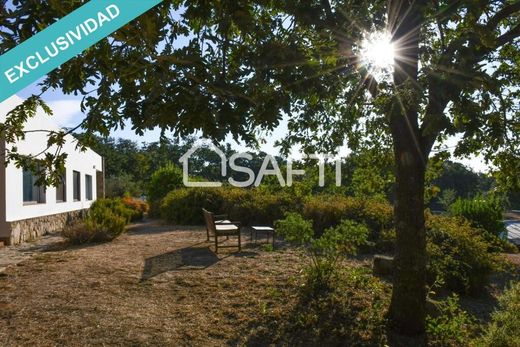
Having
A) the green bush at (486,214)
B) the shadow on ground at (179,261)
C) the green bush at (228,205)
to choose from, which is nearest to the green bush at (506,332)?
the shadow on ground at (179,261)

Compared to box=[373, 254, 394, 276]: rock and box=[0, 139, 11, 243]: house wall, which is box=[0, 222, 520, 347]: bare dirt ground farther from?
box=[0, 139, 11, 243]: house wall

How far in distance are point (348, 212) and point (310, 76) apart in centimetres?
882

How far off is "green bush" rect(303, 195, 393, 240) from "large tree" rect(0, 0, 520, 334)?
550cm

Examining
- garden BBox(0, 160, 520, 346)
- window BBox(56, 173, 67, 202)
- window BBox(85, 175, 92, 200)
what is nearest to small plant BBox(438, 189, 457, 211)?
garden BBox(0, 160, 520, 346)

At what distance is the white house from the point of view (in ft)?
33.4

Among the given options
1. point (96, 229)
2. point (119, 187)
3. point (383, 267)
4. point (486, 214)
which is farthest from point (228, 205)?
point (119, 187)

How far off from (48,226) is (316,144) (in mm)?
11423

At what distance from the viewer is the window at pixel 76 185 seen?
1883 centimetres

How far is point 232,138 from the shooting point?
2516mm

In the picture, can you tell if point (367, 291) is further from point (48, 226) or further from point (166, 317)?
point (48, 226)

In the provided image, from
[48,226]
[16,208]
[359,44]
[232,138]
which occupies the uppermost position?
[359,44]

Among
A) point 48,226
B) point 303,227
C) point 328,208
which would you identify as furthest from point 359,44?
point 48,226

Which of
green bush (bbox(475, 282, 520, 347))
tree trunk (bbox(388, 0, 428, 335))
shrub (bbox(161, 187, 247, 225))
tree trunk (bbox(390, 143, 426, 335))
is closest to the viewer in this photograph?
green bush (bbox(475, 282, 520, 347))

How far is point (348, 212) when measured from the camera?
1138 centimetres
